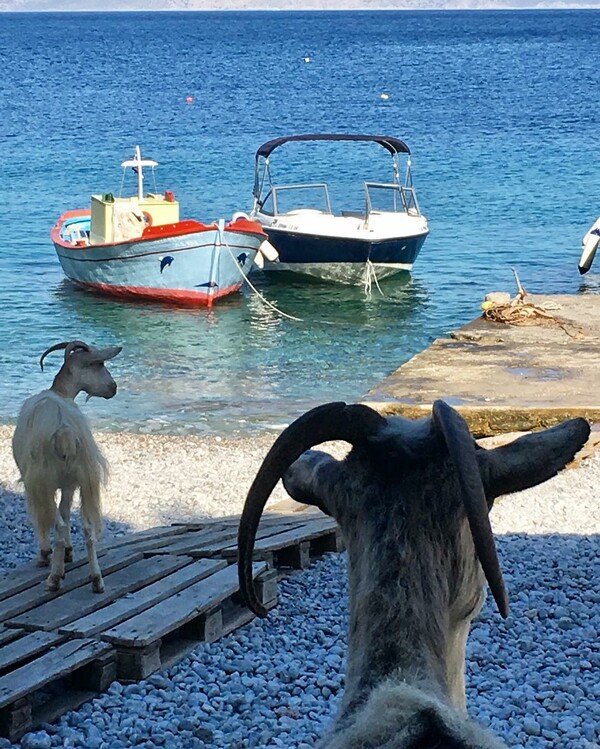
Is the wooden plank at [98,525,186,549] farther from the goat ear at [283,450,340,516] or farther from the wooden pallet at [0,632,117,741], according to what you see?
the goat ear at [283,450,340,516]

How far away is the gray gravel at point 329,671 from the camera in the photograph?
6078mm

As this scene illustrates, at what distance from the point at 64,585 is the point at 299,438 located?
4658 mm

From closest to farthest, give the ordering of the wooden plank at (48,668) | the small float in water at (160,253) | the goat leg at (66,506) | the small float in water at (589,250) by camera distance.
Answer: the wooden plank at (48,668) < the goat leg at (66,506) < the small float in water at (160,253) < the small float in water at (589,250)

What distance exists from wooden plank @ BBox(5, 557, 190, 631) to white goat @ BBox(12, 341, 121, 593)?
0.36 ft

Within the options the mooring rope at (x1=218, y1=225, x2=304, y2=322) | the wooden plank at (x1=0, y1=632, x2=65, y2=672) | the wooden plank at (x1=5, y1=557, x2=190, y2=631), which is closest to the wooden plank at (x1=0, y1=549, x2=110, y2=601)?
the wooden plank at (x1=5, y1=557, x2=190, y2=631)

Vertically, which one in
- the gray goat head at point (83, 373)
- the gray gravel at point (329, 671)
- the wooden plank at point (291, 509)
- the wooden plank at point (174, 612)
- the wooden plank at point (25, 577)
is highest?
the gray goat head at point (83, 373)

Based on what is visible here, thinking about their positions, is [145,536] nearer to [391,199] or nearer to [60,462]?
[60,462]

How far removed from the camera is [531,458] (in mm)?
2758

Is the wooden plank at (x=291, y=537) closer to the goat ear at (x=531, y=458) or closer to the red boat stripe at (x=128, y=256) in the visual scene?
the goat ear at (x=531, y=458)

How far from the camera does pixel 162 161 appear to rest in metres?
47.7

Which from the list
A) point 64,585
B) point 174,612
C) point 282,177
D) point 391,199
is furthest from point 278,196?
point 174,612

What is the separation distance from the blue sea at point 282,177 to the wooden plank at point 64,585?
6969 mm

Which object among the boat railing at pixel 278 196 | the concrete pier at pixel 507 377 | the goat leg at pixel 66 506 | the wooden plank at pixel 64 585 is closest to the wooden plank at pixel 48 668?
the wooden plank at pixel 64 585

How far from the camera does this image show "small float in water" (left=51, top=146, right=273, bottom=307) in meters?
22.7
